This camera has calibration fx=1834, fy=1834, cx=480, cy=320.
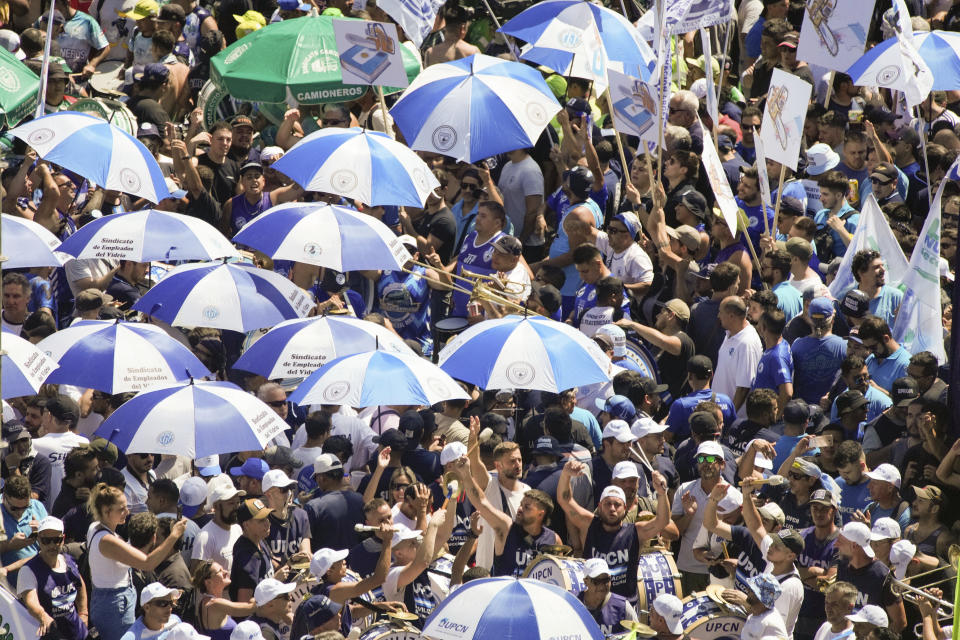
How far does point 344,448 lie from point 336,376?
17.8 inches

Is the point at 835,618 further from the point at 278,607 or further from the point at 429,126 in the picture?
the point at 429,126

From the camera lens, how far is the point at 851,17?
1432cm

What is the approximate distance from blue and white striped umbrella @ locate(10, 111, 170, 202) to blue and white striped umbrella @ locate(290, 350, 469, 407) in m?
2.59

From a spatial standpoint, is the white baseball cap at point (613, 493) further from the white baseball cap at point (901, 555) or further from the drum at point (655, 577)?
the white baseball cap at point (901, 555)

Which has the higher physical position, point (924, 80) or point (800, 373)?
point (924, 80)

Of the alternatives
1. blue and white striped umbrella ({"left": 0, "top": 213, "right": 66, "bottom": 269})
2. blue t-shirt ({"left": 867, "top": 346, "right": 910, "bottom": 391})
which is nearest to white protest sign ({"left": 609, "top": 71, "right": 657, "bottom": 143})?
blue t-shirt ({"left": 867, "top": 346, "right": 910, "bottom": 391})

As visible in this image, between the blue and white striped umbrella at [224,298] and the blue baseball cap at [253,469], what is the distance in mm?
1311

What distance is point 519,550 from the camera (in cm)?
1058

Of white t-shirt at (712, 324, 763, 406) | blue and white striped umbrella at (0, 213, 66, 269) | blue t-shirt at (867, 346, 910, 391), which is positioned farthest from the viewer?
white t-shirt at (712, 324, 763, 406)

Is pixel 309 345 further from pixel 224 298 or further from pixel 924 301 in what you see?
pixel 924 301

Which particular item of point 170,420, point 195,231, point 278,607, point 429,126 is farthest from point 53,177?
point 278,607

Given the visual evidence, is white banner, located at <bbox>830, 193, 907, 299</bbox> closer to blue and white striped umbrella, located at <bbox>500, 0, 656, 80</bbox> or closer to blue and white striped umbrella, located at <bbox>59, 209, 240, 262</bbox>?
blue and white striped umbrella, located at <bbox>500, 0, 656, 80</bbox>

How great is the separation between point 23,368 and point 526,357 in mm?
3065

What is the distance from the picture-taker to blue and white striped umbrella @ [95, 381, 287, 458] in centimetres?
1084
